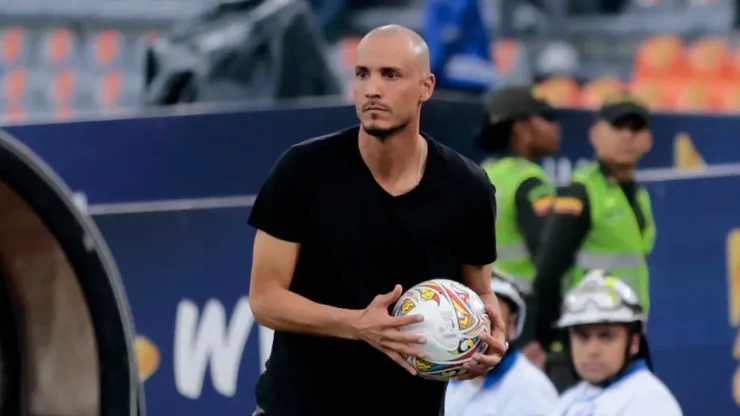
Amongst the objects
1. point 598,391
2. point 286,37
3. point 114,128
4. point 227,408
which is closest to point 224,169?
point 114,128

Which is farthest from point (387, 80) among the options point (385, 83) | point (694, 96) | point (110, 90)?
point (110, 90)

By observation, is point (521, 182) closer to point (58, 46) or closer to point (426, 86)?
point (426, 86)

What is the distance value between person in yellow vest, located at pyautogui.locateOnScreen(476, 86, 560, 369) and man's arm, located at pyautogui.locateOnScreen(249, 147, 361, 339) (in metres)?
3.50

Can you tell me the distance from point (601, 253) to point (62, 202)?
4.42m

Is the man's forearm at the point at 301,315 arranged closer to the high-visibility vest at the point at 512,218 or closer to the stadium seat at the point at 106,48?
the high-visibility vest at the point at 512,218

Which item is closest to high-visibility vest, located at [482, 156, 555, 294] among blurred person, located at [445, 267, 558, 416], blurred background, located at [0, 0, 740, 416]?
blurred background, located at [0, 0, 740, 416]

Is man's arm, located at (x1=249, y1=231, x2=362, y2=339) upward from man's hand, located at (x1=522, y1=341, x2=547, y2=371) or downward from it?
downward

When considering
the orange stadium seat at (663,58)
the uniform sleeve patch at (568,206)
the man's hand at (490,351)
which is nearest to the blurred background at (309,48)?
the orange stadium seat at (663,58)

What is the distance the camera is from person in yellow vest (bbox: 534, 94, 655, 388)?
7812 millimetres

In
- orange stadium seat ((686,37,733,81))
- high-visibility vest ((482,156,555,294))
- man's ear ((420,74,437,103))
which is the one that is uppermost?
orange stadium seat ((686,37,733,81))

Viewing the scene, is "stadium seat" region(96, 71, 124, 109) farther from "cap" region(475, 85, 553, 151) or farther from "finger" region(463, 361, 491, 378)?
"finger" region(463, 361, 491, 378)

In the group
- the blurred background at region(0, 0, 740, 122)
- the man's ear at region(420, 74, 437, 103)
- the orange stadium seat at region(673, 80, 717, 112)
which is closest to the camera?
the man's ear at region(420, 74, 437, 103)

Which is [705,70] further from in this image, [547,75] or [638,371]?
[638,371]

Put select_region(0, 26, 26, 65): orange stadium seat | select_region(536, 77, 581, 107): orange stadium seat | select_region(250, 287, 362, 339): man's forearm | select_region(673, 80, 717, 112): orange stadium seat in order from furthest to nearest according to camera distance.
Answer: select_region(0, 26, 26, 65): orange stadium seat, select_region(673, 80, 717, 112): orange stadium seat, select_region(536, 77, 581, 107): orange stadium seat, select_region(250, 287, 362, 339): man's forearm
